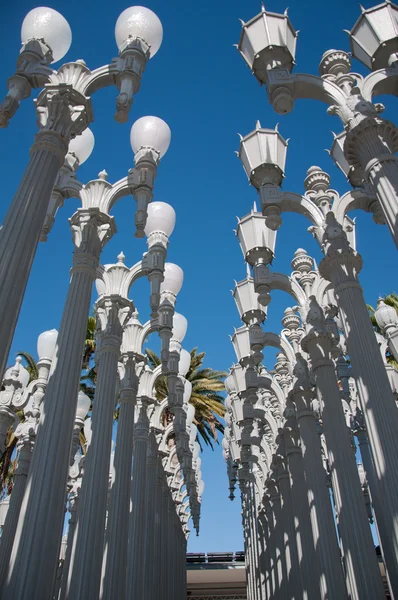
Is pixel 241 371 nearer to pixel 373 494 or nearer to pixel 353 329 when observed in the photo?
pixel 373 494

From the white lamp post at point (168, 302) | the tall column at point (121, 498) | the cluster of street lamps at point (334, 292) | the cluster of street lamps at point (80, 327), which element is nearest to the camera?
the cluster of street lamps at point (80, 327)

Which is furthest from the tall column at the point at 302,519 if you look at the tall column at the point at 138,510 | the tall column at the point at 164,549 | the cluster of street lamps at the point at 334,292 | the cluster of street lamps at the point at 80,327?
the tall column at the point at 164,549

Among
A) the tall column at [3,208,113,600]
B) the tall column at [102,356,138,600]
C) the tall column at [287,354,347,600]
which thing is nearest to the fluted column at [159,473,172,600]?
the tall column at [287,354,347,600]

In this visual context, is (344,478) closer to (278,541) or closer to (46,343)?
(46,343)

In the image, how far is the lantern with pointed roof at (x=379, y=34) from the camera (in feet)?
24.7

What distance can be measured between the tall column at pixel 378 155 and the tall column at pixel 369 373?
188cm

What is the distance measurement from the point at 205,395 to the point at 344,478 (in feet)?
86.2

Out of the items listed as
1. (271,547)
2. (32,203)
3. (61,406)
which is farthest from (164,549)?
(32,203)

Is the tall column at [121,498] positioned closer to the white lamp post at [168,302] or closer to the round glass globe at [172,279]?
the white lamp post at [168,302]

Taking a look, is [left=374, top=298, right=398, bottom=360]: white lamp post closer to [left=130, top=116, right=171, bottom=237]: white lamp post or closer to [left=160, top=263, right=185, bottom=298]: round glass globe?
[left=160, top=263, right=185, bottom=298]: round glass globe

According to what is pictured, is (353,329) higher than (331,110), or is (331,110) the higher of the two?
(331,110)

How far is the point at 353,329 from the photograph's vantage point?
8.05 meters

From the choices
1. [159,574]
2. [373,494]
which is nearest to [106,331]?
[373,494]

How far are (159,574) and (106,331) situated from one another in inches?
521
